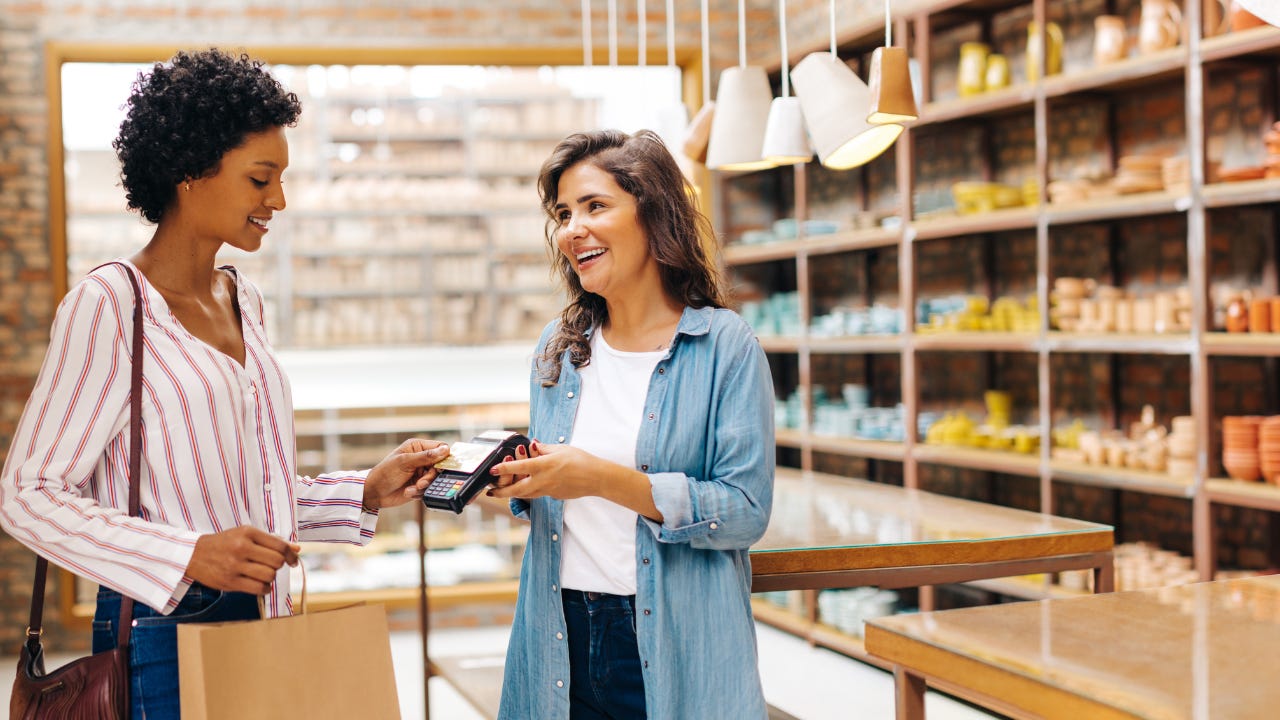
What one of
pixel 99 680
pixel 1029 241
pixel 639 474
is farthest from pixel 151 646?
pixel 1029 241

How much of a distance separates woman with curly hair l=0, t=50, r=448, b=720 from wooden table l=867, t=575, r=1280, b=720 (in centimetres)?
90

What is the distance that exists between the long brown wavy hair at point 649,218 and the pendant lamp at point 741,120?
4.90 feet

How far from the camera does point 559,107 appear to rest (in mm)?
7328

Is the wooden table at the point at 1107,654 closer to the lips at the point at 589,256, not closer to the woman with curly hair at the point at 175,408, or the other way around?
the lips at the point at 589,256

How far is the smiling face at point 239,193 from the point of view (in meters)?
1.68

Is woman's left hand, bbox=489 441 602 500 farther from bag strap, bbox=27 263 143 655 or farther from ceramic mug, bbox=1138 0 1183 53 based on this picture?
ceramic mug, bbox=1138 0 1183 53

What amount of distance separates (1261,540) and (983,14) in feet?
8.40

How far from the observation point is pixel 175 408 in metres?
1.58

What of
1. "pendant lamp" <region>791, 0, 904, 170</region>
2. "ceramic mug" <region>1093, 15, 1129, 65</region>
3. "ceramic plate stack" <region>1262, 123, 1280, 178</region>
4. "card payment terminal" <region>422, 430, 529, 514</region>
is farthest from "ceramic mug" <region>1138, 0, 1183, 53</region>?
"card payment terminal" <region>422, 430, 529, 514</region>

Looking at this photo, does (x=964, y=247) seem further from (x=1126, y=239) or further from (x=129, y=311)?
(x=129, y=311)

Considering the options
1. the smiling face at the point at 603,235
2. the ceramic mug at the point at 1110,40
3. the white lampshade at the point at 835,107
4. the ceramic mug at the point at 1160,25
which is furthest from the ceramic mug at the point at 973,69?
the smiling face at the point at 603,235

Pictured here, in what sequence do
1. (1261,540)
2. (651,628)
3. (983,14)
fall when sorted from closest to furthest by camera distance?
(651,628) → (1261,540) → (983,14)

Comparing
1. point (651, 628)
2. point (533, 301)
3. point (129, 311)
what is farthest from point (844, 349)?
point (129, 311)

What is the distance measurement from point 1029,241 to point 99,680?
4607 mm
